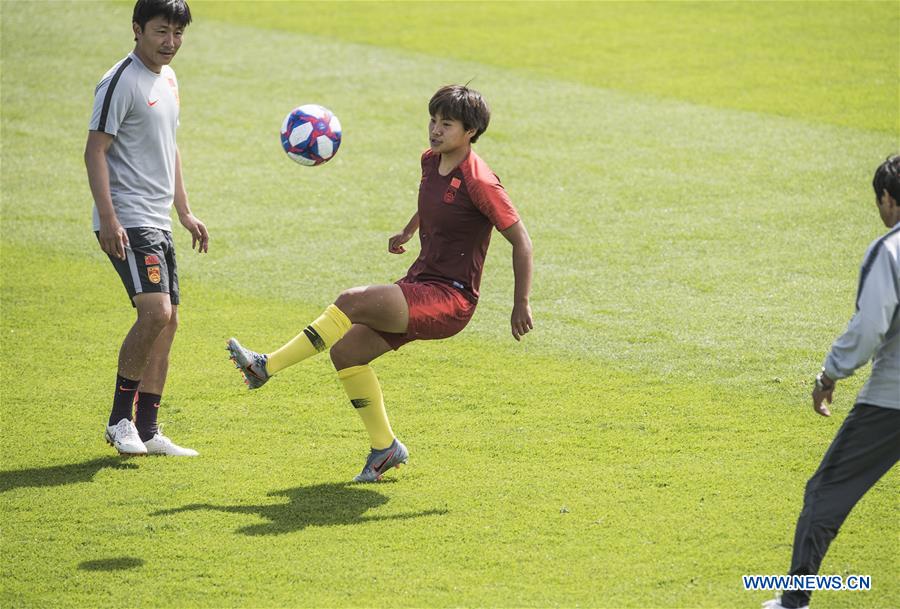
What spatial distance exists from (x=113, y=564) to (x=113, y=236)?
6.40ft

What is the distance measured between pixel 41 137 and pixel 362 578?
38.0ft

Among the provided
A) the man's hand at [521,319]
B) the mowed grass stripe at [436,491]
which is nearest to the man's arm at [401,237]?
the man's hand at [521,319]

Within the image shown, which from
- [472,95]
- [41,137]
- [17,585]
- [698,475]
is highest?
[472,95]

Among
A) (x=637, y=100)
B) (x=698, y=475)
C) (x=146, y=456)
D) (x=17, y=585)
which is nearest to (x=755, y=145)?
(x=637, y=100)

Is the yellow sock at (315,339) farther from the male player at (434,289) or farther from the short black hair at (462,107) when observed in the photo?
the short black hair at (462,107)

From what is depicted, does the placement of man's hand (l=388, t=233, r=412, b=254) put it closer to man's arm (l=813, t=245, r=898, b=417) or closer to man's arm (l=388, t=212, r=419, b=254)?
man's arm (l=388, t=212, r=419, b=254)

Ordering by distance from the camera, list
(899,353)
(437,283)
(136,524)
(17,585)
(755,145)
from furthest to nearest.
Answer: (755,145) → (437,283) → (136,524) → (17,585) → (899,353)

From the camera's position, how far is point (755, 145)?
14898 millimetres

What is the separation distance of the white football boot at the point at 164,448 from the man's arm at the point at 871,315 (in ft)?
13.3

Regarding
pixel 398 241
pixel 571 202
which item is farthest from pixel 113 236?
pixel 571 202

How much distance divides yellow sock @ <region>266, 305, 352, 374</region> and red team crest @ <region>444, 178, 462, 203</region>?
867mm

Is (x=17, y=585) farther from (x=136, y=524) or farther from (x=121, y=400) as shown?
(x=121, y=400)

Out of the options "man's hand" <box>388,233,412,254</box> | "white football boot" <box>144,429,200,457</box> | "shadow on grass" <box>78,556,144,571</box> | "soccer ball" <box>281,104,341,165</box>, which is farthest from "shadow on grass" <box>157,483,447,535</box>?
"soccer ball" <box>281,104,341,165</box>

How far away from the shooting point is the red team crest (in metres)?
6.43
